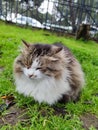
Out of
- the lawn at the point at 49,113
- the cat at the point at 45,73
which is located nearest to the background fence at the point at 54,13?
the lawn at the point at 49,113

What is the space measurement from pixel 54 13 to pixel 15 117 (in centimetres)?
771

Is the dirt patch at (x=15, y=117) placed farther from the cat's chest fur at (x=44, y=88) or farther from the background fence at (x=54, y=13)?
the background fence at (x=54, y=13)

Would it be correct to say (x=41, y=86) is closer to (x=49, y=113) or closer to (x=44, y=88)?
(x=44, y=88)

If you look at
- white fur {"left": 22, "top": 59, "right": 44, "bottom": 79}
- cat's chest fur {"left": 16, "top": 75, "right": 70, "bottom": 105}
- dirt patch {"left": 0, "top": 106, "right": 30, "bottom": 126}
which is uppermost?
white fur {"left": 22, "top": 59, "right": 44, "bottom": 79}

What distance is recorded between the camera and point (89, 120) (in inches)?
133

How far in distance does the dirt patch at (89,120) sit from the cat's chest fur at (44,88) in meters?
0.40

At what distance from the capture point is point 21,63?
10.4 feet

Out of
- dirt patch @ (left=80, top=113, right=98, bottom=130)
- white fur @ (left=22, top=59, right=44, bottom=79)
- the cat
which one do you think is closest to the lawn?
dirt patch @ (left=80, top=113, right=98, bottom=130)

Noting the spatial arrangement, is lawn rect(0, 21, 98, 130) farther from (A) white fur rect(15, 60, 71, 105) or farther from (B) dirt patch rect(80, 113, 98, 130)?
(A) white fur rect(15, 60, 71, 105)

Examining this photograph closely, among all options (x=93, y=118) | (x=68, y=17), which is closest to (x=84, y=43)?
(x=68, y=17)

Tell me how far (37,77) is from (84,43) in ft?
20.0

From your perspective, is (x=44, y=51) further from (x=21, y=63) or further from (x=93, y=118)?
(x=93, y=118)

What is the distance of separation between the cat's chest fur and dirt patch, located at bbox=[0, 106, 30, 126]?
0.75ft

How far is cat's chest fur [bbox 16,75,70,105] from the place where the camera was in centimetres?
312
